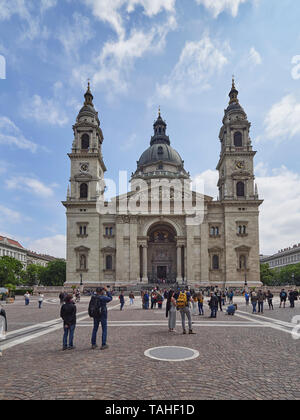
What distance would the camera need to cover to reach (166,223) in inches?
2239

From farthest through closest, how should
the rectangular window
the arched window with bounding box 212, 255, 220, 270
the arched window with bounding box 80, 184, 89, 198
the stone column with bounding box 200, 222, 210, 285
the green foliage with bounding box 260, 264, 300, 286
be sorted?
the green foliage with bounding box 260, 264, 300, 286, the arched window with bounding box 80, 184, 89, 198, the rectangular window, the arched window with bounding box 212, 255, 220, 270, the stone column with bounding box 200, 222, 210, 285

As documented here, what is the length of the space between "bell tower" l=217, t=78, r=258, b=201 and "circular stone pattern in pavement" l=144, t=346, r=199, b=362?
157ft

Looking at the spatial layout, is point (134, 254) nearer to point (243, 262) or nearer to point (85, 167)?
point (85, 167)

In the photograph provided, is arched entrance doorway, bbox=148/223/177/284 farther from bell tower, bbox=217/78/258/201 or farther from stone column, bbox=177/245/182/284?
bell tower, bbox=217/78/258/201

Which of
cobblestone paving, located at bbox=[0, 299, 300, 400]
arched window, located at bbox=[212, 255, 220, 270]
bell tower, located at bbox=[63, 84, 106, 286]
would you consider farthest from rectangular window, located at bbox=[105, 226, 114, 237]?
cobblestone paving, located at bbox=[0, 299, 300, 400]

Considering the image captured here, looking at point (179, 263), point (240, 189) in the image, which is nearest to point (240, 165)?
point (240, 189)

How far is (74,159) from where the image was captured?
5719 centimetres

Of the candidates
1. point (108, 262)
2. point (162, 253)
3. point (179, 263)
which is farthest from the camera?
point (162, 253)

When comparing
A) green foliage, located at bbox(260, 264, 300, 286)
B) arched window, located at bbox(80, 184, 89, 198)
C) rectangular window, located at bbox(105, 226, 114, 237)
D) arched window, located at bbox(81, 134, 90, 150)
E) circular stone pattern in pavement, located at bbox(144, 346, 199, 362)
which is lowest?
green foliage, located at bbox(260, 264, 300, 286)

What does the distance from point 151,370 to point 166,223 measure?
4972 cm

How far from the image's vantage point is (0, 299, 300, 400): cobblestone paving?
5.87 m

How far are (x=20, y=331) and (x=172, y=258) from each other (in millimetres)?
48040
